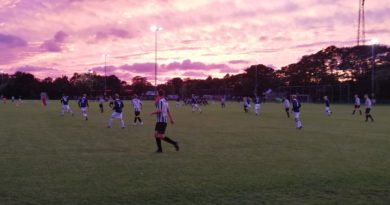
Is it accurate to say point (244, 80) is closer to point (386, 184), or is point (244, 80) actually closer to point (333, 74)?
point (333, 74)

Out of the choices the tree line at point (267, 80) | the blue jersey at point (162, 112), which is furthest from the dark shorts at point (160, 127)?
the tree line at point (267, 80)

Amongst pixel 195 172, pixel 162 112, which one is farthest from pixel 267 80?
pixel 195 172

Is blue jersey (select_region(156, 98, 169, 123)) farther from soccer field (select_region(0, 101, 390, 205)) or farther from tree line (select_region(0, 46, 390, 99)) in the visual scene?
tree line (select_region(0, 46, 390, 99))

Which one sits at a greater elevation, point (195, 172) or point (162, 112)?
point (162, 112)

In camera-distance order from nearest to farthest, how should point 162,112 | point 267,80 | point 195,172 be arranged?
point 195,172
point 162,112
point 267,80

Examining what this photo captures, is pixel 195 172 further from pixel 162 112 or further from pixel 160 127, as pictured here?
pixel 162 112

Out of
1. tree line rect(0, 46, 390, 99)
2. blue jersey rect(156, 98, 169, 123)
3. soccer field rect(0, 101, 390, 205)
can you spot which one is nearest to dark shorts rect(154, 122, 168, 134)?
blue jersey rect(156, 98, 169, 123)

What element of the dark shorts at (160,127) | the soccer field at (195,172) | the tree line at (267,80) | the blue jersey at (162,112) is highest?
the tree line at (267,80)

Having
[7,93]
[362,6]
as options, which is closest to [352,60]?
[362,6]

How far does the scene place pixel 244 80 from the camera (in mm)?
125812

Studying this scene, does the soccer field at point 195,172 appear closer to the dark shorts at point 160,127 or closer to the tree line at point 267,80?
the dark shorts at point 160,127

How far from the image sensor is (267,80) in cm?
12350

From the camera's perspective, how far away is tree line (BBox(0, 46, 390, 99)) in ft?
289

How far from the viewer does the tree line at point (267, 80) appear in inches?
3467
